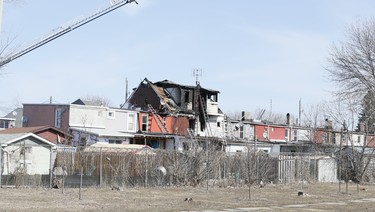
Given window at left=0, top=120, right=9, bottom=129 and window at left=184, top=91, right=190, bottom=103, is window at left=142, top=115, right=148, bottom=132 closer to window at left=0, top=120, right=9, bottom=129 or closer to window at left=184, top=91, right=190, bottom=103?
window at left=184, top=91, right=190, bottom=103

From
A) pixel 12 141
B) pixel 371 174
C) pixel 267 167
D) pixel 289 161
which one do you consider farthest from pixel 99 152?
pixel 371 174

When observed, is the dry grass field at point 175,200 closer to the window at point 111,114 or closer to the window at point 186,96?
the window at point 111,114

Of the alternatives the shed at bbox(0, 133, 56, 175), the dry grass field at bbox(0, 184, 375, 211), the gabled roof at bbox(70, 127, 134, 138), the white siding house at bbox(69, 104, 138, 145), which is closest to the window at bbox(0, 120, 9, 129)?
the white siding house at bbox(69, 104, 138, 145)

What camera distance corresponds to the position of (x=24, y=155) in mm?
30406

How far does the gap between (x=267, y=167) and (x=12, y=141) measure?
1602 centimetres

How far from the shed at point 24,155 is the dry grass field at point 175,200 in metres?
3.11

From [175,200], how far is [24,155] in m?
9.97

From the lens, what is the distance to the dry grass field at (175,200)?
68.6ft

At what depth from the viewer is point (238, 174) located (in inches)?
1435

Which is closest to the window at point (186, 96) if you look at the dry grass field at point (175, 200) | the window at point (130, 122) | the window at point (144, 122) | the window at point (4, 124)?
the window at point (144, 122)

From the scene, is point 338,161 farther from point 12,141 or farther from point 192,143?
point 12,141

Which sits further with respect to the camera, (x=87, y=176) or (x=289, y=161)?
(x=289, y=161)

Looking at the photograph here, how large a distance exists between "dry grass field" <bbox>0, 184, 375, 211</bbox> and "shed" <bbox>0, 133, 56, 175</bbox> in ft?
10.2

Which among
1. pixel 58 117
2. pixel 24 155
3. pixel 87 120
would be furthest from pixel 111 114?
pixel 24 155
